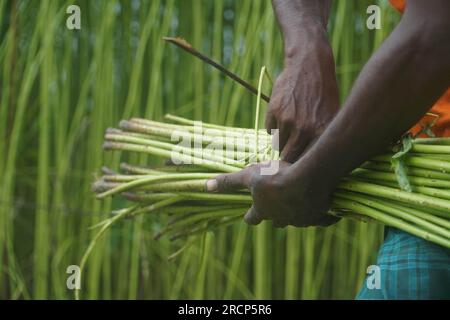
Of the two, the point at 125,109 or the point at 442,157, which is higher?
the point at 125,109

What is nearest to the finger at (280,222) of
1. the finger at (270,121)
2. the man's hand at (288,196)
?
the man's hand at (288,196)

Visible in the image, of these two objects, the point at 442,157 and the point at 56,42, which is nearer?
the point at 442,157

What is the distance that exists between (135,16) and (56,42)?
0.17 meters

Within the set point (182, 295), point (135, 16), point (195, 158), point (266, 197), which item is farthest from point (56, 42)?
point (266, 197)

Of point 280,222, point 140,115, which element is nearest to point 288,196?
point 280,222

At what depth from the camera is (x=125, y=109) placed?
1.61 meters

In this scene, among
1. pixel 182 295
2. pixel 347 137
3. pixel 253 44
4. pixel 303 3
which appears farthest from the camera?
pixel 182 295

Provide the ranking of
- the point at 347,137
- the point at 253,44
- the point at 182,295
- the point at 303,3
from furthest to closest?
1. the point at 182,295
2. the point at 253,44
3. the point at 303,3
4. the point at 347,137

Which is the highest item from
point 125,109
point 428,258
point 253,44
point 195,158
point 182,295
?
point 253,44

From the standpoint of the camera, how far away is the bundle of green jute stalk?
81cm

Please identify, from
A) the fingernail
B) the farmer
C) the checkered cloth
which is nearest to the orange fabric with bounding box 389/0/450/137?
the farmer

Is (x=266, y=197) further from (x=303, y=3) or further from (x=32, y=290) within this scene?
(x=32, y=290)

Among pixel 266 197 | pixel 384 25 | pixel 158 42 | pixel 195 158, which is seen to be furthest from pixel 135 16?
pixel 266 197

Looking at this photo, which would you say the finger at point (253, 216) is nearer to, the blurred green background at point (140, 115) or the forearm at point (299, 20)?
the forearm at point (299, 20)
